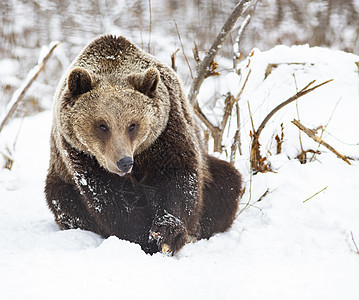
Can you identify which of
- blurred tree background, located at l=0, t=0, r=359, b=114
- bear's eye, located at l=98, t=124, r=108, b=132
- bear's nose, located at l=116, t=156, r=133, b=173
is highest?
bear's eye, located at l=98, t=124, r=108, b=132

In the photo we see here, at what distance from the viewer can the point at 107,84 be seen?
3.86m

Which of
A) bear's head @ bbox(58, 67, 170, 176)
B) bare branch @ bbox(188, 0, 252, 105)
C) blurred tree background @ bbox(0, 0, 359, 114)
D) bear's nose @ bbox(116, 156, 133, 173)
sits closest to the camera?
bear's nose @ bbox(116, 156, 133, 173)

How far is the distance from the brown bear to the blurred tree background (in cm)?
692

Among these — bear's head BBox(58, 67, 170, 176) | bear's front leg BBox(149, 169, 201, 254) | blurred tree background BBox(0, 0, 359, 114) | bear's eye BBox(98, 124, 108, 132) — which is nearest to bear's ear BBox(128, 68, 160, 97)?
bear's head BBox(58, 67, 170, 176)

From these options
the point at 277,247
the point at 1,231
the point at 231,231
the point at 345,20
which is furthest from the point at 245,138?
the point at 345,20

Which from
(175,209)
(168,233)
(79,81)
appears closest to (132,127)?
(79,81)

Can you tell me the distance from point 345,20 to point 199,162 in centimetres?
1078

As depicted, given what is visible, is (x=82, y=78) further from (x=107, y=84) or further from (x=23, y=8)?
(x=23, y=8)

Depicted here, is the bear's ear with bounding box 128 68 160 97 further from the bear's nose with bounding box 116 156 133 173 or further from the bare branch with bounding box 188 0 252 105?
the bare branch with bounding box 188 0 252 105

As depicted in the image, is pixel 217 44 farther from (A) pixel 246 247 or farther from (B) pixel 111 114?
(A) pixel 246 247

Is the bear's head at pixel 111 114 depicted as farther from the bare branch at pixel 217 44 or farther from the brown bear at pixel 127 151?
the bare branch at pixel 217 44

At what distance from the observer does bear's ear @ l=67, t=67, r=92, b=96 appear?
145 inches

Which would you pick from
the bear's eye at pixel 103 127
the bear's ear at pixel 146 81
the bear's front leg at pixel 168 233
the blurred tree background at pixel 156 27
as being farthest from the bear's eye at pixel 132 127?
the blurred tree background at pixel 156 27

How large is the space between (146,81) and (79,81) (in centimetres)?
57
